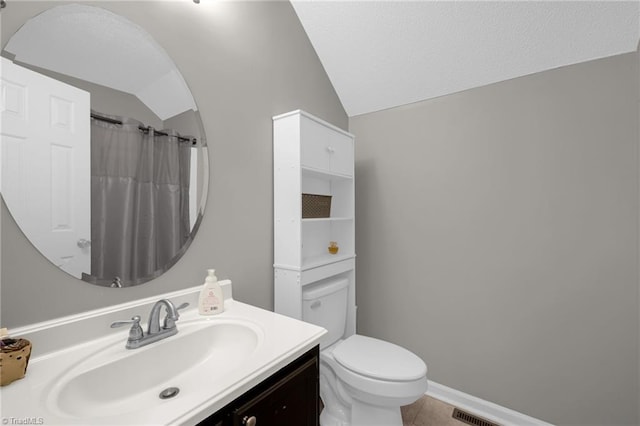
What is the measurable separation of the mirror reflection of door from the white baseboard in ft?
7.11

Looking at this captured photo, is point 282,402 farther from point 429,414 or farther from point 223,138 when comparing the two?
point 429,414

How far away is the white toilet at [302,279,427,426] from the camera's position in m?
1.35

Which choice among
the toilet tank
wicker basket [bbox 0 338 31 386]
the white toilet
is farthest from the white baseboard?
wicker basket [bbox 0 338 31 386]

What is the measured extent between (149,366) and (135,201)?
0.58 meters

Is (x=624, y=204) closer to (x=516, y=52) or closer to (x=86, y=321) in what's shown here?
(x=516, y=52)

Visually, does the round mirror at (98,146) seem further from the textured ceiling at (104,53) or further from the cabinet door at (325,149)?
the cabinet door at (325,149)

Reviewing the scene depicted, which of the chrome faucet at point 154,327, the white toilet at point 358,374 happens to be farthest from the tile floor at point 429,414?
the chrome faucet at point 154,327

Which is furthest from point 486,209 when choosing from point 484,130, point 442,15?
point 442,15

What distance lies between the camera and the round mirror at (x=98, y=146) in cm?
85

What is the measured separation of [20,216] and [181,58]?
0.84 metres

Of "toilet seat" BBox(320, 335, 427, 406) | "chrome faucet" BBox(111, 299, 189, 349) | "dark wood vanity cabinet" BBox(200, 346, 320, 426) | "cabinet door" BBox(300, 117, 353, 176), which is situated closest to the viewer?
"dark wood vanity cabinet" BBox(200, 346, 320, 426)

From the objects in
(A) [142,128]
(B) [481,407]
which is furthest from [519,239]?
(A) [142,128]

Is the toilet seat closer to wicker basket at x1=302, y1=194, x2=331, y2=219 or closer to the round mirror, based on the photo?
wicker basket at x1=302, y1=194, x2=331, y2=219

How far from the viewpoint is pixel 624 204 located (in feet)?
4.75
